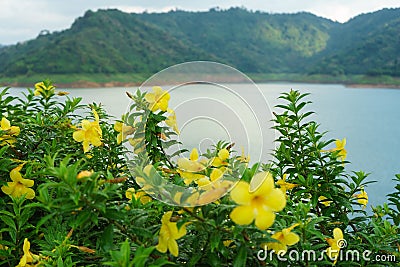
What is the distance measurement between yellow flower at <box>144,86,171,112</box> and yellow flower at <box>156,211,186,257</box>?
0.81 feet

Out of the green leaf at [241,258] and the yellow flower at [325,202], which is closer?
the green leaf at [241,258]

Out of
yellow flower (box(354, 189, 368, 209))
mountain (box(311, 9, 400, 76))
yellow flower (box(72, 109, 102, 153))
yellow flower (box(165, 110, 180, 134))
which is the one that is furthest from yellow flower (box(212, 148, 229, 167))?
mountain (box(311, 9, 400, 76))

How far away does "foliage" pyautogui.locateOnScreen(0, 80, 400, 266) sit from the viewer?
559 mm

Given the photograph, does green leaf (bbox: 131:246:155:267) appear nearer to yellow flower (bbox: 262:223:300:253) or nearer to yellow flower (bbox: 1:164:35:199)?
yellow flower (bbox: 262:223:300:253)

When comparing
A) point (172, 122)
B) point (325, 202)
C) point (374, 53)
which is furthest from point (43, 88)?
point (374, 53)

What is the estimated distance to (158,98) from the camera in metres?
0.75

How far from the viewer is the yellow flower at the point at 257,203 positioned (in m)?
0.52

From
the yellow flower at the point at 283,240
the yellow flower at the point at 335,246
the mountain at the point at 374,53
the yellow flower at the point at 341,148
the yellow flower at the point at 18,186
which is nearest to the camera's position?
the yellow flower at the point at 283,240

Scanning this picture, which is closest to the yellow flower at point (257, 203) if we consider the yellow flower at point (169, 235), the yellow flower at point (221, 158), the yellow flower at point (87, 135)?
the yellow flower at point (169, 235)

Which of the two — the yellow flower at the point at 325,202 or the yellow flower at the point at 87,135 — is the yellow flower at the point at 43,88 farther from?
the yellow flower at the point at 325,202

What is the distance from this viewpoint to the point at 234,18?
3666cm

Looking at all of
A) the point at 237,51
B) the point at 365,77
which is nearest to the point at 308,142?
the point at 365,77

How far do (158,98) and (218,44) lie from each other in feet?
104

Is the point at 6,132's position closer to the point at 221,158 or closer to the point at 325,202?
the point at 221,158
